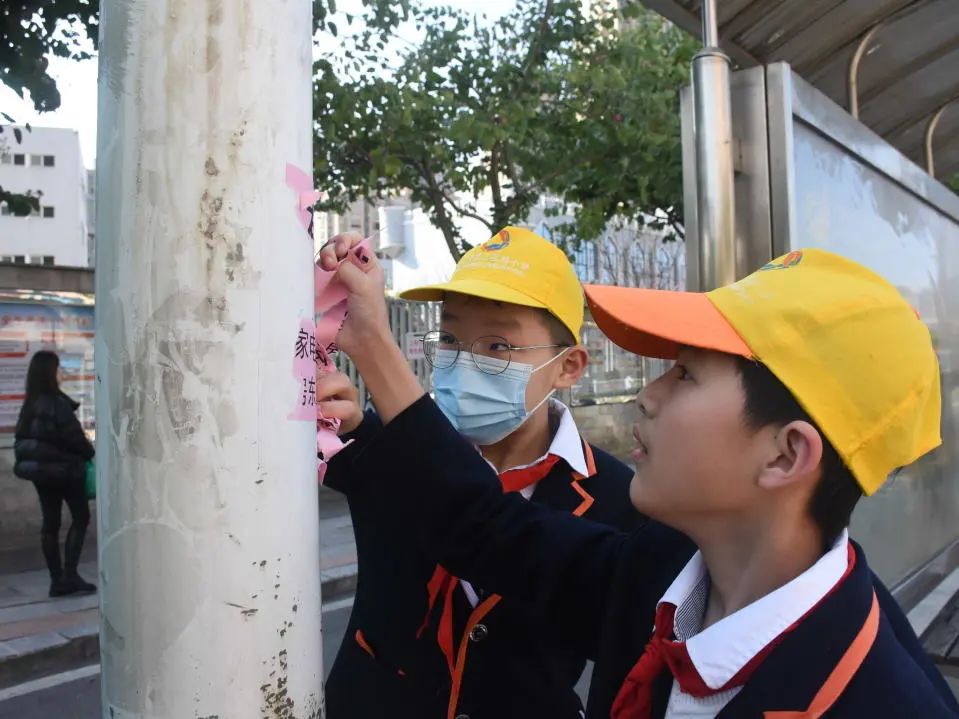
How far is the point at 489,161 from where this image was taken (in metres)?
9.99

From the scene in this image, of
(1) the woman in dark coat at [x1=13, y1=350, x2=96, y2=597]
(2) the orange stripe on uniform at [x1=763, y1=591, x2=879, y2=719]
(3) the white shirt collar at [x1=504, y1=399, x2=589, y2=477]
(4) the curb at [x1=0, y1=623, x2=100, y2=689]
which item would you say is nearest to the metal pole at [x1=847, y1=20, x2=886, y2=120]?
(3) the white shirt collar at [x1=504, y1=399, x2=589, y2=477]

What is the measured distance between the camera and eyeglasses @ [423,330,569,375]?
1.92 meters

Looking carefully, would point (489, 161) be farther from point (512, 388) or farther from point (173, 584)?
point (173, 584)

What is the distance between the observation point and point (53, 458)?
19.9 feet

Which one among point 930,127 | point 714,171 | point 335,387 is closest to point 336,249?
point 335,387

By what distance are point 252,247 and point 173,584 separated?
0.38 metres

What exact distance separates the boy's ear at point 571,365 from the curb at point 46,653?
3.19m

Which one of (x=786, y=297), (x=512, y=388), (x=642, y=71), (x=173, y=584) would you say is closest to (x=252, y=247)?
(x=173, y=584)

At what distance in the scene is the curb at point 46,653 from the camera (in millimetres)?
4938

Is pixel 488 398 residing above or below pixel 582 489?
above

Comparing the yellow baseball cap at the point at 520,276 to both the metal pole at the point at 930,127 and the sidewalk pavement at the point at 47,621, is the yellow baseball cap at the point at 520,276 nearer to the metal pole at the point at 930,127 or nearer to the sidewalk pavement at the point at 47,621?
the sidewalk pavement at the point at 47,621

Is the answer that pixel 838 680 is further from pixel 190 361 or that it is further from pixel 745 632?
pixel 190 361

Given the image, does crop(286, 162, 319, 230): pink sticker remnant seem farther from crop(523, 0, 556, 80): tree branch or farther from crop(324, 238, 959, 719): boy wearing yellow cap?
crop(523, 0, 556, 80): tree branch

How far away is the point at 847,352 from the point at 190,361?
0.79m
